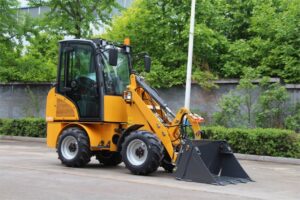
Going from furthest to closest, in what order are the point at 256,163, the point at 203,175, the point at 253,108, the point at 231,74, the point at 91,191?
the point at 231,74, the point at 253,108, the point at 256,163, the point at 203,175, the point at 91,191

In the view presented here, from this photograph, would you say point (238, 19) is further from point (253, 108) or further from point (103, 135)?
point (103, 135)

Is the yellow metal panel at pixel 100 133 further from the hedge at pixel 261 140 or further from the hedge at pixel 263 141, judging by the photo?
the hedge at pixel 263 141

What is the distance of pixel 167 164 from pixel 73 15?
14.7 metres

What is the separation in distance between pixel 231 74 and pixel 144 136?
12701mm

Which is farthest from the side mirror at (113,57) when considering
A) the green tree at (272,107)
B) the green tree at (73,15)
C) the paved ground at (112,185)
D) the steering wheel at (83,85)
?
the green tree at (73,15)

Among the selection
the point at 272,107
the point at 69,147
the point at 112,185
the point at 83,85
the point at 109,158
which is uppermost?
the point at 83,85

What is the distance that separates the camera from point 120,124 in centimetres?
1402

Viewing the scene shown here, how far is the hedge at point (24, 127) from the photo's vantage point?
2577cm

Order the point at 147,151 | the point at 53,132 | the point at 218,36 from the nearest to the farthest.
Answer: the point at 147,151
the point at 53,132
the point at 218,36

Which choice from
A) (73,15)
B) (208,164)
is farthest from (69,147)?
(73,15)

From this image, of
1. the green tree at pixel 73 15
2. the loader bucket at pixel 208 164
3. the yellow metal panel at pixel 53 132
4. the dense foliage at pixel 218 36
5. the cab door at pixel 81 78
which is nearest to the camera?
the loader bucket at pixel 208 164

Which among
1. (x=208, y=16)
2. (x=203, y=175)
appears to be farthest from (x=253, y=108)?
(x=203, y=175)

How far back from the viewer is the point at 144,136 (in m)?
12.6

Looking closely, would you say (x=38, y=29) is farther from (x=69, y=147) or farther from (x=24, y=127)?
(x=69, y=147)
